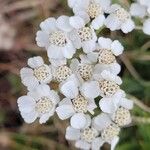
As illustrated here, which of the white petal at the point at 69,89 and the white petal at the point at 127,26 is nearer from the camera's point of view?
the white petal at the point at 69,89

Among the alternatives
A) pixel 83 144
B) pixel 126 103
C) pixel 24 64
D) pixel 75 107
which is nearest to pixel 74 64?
pixel 75 107

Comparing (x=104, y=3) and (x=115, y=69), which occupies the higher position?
(x=104, y=3)

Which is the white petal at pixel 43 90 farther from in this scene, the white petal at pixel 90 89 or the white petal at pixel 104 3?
the white petal at pixel 104 3

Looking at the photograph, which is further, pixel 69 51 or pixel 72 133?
pixel 72 133

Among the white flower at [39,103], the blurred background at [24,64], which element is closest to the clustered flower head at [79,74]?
the white flower at [39,103]

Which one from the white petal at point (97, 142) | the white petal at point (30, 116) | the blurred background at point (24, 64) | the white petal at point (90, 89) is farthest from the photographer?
the blurred background at point (24, 64)

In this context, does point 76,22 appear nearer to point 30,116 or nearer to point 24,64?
point 30,116

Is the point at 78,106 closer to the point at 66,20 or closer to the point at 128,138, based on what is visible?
the point at 66,20

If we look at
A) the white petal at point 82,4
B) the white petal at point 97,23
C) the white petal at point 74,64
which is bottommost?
the white petal at point 74,64

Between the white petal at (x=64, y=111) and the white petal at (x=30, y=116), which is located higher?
the white petal at (x=64, y=111)
